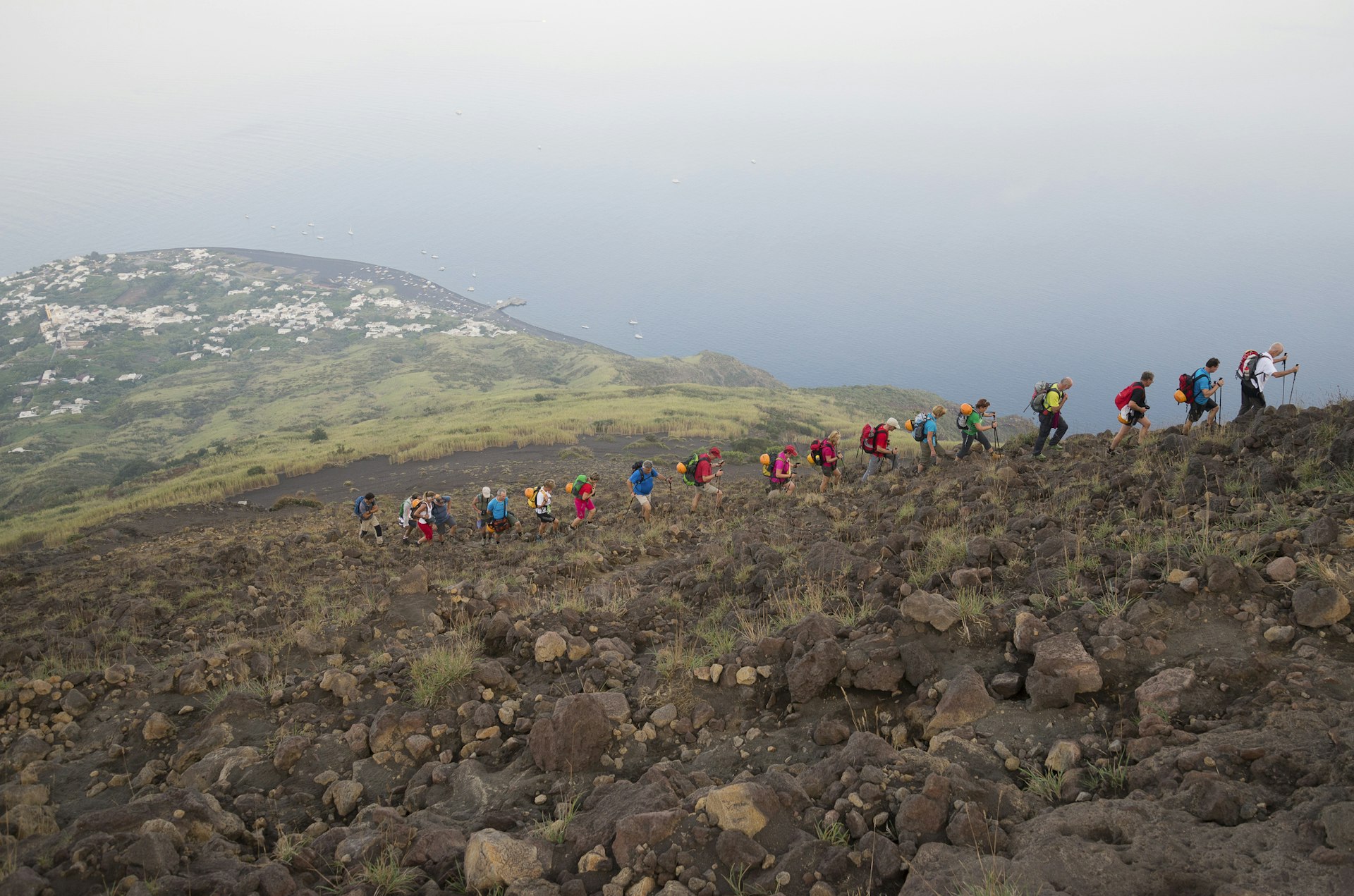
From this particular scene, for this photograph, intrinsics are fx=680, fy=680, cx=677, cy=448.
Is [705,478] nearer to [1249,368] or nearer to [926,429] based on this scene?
[926,429]

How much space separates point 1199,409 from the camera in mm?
13008

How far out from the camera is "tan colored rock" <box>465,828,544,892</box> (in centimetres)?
367

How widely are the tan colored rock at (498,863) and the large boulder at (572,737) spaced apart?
1.18 metres

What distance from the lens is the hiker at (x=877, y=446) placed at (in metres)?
16.6

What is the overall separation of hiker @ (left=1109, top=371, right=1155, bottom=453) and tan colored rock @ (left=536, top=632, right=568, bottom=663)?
1150 centimetres

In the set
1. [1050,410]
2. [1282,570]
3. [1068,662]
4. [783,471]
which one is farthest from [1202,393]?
[1068,662]

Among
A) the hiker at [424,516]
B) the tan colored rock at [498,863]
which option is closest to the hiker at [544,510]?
the hiker at [424,516]

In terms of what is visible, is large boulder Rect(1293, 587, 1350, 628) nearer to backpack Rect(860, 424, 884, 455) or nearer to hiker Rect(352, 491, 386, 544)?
backpack Rect(860, 424, 884, 455)

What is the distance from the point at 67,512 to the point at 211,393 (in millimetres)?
60238

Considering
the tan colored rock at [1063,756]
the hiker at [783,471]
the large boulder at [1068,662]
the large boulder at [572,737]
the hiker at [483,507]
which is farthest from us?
the hiker at [483,507]

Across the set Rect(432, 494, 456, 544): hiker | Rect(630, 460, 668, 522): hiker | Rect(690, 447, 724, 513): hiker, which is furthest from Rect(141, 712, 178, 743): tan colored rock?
Rect(690, 447, 724, 513): hiker

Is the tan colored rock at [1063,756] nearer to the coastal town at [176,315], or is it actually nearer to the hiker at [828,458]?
the hiker at [828,458]

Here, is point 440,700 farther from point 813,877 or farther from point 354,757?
point 813,877

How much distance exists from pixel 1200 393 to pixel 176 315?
5686 inches
